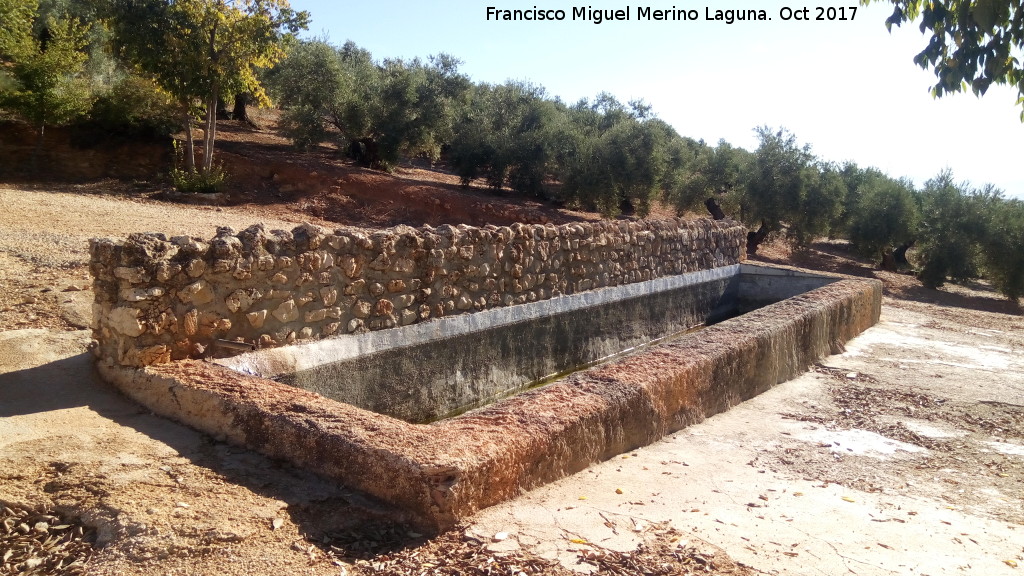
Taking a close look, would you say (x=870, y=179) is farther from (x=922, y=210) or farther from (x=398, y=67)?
(x=398, y=67)

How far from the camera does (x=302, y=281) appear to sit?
5816 millimetres

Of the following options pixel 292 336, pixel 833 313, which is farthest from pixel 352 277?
pixel 833 313

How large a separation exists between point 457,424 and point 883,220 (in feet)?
75.4

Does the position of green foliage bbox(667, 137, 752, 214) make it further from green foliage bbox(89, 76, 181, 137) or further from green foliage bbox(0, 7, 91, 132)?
green foliage bbox(0, 7, 91, 132)

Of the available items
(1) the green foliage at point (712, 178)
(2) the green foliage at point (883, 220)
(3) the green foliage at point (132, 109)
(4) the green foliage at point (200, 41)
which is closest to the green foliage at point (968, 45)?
(4) the green foliage at point (200, 41)

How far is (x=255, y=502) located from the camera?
3.42m

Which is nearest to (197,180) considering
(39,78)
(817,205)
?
(39,78)

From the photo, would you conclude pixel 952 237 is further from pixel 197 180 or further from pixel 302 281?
pixel 302 281

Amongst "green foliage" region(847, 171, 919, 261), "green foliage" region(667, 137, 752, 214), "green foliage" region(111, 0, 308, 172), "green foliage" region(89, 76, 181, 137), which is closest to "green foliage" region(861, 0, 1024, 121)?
"green foliage" region(111, 0, 308, 172)

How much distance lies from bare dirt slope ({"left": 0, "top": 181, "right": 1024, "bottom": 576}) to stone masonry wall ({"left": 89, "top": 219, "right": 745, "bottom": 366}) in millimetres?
565

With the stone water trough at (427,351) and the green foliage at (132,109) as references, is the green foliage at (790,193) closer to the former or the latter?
the stone water trough at (427,351)

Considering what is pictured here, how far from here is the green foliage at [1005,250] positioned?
68.3ft

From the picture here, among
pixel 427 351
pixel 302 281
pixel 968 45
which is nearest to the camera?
pixel 968 45

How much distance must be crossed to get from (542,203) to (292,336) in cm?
1721
